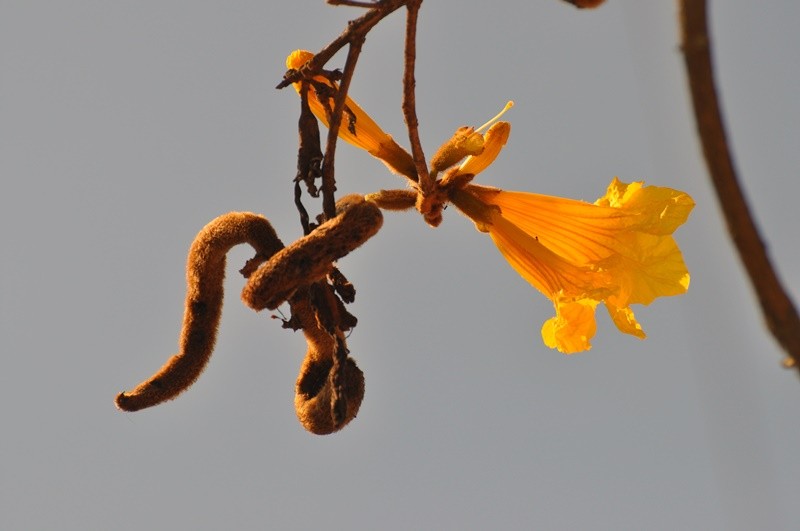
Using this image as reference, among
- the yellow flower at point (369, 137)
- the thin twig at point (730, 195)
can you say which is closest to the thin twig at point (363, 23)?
the yellow flower at point (369, 137)

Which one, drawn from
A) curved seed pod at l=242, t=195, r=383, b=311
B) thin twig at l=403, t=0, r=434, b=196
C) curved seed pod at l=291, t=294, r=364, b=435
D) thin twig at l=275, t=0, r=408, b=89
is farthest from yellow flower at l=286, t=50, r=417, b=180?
curved seed pod at l=242, t=195, r=383, b=311

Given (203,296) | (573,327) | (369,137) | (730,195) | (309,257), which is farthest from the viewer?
(573,327)

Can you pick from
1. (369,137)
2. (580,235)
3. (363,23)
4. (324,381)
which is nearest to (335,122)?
(363,23)

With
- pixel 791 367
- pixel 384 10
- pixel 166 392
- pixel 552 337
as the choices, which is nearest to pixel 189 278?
pixel 166 392

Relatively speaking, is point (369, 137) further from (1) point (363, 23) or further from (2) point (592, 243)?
(2) point (592, 243)

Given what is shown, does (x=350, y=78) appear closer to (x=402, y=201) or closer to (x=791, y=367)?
(x=402, y=201)

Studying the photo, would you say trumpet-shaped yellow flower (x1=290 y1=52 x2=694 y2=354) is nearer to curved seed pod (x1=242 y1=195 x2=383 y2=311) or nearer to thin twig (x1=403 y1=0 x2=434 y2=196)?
thin twig (x1=403 y1=0 x2=434 y2=196)
